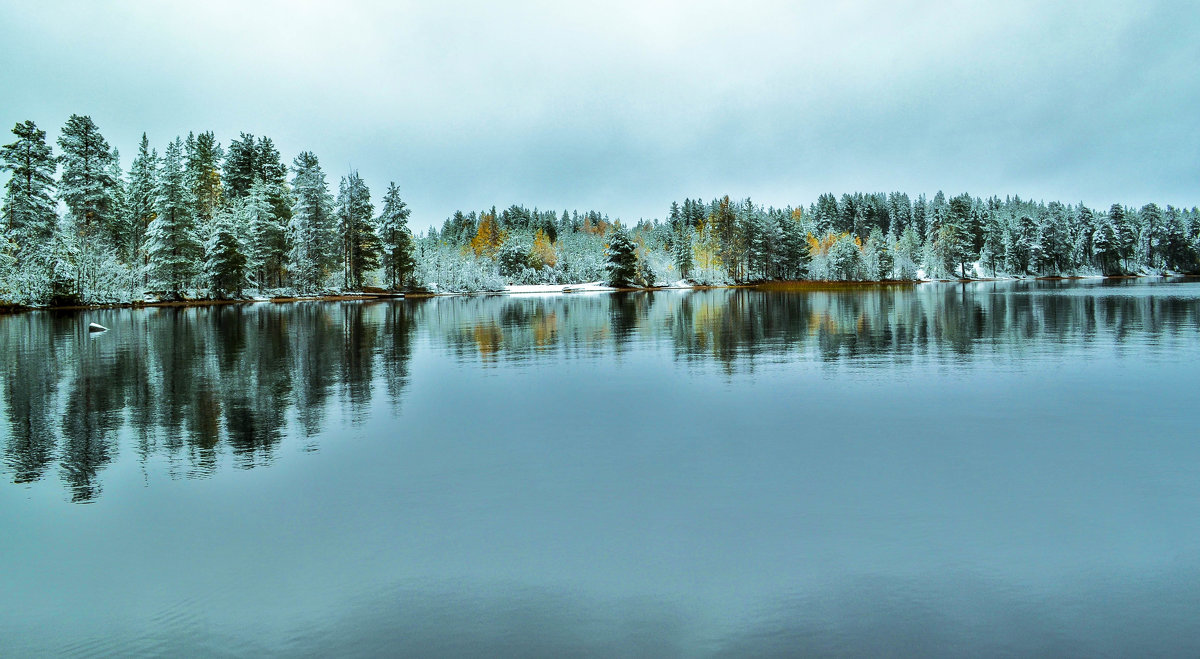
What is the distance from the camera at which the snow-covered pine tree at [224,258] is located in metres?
71.6

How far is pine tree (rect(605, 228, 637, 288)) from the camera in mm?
112387

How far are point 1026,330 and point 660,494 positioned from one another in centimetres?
2896

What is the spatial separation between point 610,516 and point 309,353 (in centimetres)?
2089

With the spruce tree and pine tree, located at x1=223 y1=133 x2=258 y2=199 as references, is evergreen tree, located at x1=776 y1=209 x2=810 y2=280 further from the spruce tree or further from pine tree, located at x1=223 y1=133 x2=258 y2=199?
pine tree, located at x1=223 y1=133 x2=258 y2=199

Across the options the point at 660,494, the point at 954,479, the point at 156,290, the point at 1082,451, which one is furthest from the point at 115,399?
the point at 156,290

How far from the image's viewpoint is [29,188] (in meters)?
62.5

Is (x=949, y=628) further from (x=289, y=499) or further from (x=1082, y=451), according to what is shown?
(x=289, y=499)

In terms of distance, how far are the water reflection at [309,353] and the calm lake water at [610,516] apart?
0.20 meters

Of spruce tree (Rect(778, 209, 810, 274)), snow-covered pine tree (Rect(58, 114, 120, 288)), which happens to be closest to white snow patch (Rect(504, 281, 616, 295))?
spruce tree (Rect(778, 209, 810, 274))

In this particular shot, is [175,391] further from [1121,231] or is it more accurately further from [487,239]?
[1121,231]

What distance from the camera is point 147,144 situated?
84.4 meters

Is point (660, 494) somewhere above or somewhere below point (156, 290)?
below

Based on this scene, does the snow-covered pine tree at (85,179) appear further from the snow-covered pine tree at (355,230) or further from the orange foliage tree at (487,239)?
the orange foliage tree at (487,239)

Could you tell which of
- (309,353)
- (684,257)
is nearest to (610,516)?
(309,353)
